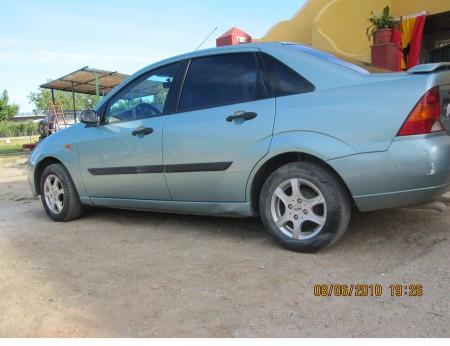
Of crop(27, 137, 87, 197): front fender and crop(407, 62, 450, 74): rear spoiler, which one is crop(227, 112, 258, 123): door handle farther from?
crop(27, 137, 87, 197): front fender

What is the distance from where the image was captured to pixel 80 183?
199 inches

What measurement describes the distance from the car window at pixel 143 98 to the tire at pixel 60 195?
2.97 ft

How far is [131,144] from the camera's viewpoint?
175 inches

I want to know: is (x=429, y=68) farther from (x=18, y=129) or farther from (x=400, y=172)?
(x=18, y=129)

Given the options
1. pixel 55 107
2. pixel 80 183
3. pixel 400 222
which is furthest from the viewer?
pixel 55 107

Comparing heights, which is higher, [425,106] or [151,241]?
[425,106]

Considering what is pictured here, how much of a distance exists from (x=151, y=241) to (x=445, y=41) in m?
9.41

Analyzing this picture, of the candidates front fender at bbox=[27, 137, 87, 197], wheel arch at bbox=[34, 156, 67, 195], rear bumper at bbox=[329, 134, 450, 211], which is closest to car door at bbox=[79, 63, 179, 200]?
front fender at bbox=[27, 137, 87, 197]

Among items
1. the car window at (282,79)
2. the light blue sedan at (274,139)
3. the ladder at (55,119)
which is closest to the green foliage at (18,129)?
the ladder at (55,119)

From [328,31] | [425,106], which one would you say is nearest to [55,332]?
[425,106]

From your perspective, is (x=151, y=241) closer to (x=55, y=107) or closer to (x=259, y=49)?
(x=259, y=49)

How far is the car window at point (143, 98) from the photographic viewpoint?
4.37 metres

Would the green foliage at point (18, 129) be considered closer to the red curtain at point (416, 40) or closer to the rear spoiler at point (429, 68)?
the red curtain at point (416, 40)

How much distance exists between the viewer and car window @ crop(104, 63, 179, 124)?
437cm
